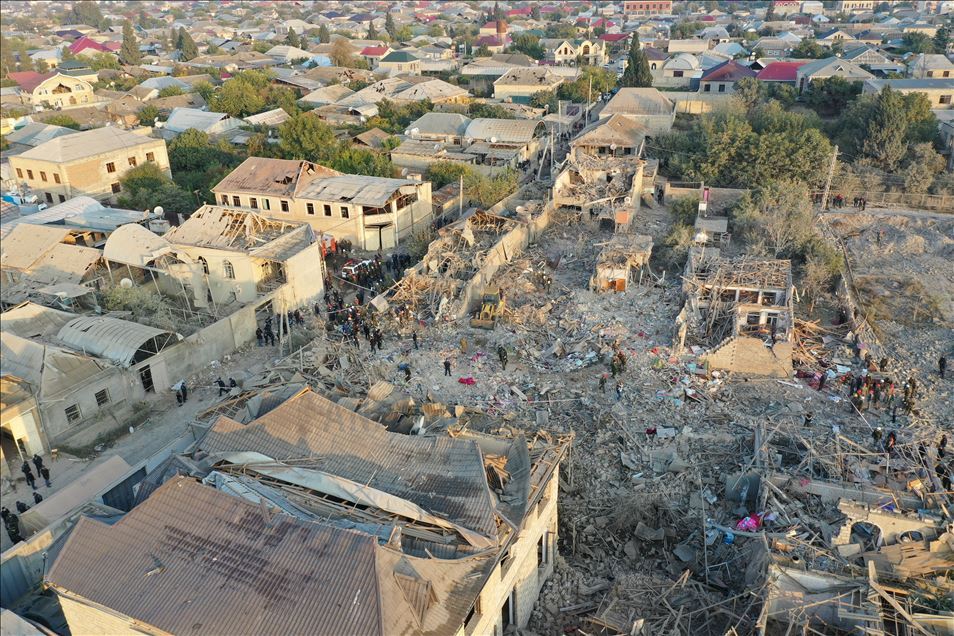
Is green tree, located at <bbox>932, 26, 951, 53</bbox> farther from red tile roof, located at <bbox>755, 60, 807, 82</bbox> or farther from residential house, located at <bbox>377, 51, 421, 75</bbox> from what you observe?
residential house, located at <bbox>377, 51, 421, 75</bbox>

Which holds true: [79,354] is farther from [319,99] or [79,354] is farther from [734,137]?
[319,99]

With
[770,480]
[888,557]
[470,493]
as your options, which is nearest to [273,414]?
[470,493]

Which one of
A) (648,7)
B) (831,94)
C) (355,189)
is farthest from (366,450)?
(648,7)

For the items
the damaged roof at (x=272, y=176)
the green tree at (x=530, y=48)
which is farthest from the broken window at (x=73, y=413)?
the green tree at (x=530, y=48)

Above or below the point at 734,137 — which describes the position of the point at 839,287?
below

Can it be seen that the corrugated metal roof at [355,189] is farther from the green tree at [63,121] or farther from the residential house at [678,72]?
the residential house at [678,72]
